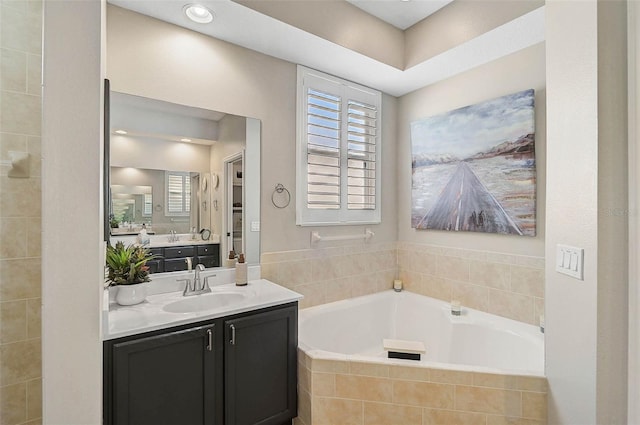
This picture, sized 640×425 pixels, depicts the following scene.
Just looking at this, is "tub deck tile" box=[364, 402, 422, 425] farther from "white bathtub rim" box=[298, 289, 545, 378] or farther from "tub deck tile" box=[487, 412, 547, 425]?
"tub deck tile" box=[487, 412, 547, 425]

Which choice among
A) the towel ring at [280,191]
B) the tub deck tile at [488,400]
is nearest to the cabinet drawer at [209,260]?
the towel ring at [280,191]

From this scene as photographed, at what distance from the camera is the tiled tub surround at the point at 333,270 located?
2486mm

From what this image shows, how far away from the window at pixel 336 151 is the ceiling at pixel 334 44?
162mm

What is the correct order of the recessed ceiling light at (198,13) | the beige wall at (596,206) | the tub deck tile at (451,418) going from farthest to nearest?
1. the recessed ceiling light at (198,13)
2. the tub deck tile at (451,418)
3. the beige wall at (596,206)

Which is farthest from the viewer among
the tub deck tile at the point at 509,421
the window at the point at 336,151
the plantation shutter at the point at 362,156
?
the plantation shutter at the point at 362,156

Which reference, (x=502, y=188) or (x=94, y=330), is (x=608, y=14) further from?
(x=94, y=330)

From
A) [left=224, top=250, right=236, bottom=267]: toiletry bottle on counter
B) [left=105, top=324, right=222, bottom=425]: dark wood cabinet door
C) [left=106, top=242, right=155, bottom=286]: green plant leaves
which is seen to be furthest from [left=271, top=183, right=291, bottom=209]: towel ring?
[left=105, top=324, right=222, bottom=425]: dark wood cabinet door

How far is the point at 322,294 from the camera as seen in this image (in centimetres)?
269

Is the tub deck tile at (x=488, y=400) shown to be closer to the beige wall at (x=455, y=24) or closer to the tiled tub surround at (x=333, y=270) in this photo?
the tiled tub surround at (x=333, y=270)

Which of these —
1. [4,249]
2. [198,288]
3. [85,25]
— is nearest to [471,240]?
[198,288]

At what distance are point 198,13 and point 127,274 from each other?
5.24 feet

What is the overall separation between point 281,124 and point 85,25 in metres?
1.49

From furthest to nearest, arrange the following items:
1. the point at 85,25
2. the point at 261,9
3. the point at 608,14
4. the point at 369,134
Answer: the point at 369,134 → the point at 261,9 → the point at 608,14 → the point at 85,25

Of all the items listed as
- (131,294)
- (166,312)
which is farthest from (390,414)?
(131,294)
